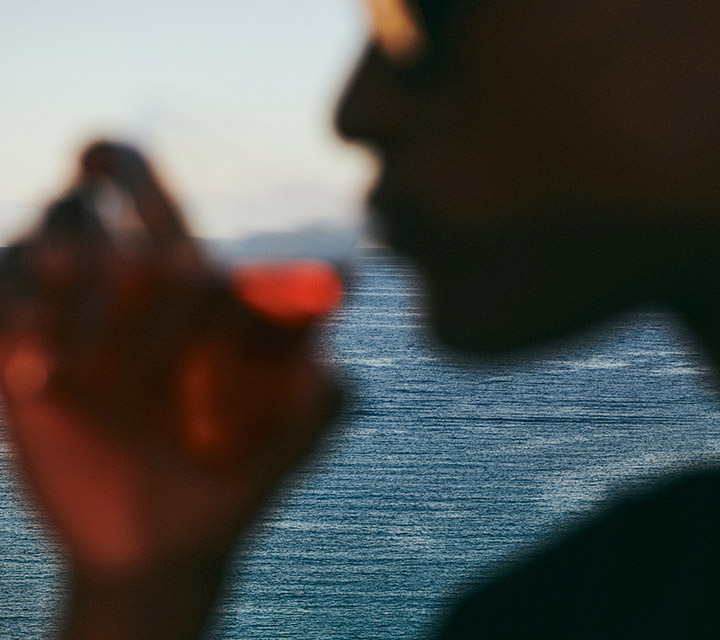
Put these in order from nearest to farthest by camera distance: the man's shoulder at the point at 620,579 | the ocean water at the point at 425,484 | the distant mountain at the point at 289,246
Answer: the distant mountain at the point at 289,246 < the man's shoulder at the point at 620,579 < the ocean water at the point at 425,484

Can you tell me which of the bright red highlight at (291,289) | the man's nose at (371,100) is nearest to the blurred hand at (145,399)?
the bright red highlight at (291,289)

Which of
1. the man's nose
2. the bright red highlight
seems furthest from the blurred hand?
the man's nose

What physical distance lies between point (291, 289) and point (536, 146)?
0.16m

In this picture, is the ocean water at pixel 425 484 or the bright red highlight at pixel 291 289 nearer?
the bright red highlight at pixel 291 289

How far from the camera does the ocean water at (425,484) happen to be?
159 cm

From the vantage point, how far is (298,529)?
2471 mm

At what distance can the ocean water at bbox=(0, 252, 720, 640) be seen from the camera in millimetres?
1589

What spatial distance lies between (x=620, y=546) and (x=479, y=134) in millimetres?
226

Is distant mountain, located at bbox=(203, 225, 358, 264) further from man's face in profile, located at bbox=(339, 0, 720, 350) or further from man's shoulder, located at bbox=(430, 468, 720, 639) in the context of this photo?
man's shoulder, located at bbox=(430, 468, 720, 639)

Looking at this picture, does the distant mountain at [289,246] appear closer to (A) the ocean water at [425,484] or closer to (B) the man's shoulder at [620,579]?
(A) the ocean water at [425,484]

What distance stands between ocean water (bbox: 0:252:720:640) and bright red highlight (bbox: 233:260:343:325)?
0.02 m

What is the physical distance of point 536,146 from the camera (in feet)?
1.33

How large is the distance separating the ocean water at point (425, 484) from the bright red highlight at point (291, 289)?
0.6 inches

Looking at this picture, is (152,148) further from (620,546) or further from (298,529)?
(298,529)
